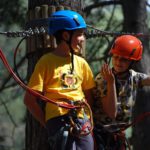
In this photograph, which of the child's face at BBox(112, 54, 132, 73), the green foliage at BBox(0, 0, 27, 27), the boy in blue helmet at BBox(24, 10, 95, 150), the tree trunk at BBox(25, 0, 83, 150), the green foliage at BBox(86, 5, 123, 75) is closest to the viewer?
the boy in blue helmet at BBox(24, 10, 95, 150)

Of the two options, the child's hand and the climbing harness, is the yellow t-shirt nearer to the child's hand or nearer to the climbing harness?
the child's hand

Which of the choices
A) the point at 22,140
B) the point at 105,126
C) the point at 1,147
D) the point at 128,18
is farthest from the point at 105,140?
the point at 22,140

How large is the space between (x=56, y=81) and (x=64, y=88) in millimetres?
64

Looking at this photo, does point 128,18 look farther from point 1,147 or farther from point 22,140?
point 22,140

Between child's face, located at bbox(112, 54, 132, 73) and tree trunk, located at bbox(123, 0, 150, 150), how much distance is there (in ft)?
12.1

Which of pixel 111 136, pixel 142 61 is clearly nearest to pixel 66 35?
pixel 111 136

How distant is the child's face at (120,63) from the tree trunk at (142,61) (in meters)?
3.69

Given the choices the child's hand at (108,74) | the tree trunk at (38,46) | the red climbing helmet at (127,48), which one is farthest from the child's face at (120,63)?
the tree trunk at (38,46)

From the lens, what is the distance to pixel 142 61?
7.33 metres

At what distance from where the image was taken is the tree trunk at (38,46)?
3812 millimetres

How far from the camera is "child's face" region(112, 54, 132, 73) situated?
11.7 ft

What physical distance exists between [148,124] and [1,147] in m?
3.12

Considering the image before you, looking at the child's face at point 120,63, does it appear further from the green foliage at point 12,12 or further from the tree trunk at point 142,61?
the green foliage at point 12,12

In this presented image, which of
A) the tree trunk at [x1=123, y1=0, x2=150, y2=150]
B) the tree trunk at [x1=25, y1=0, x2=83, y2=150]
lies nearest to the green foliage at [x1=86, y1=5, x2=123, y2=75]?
the tree trunk at [x1=123, y1=0, x2=150, y2=150]
